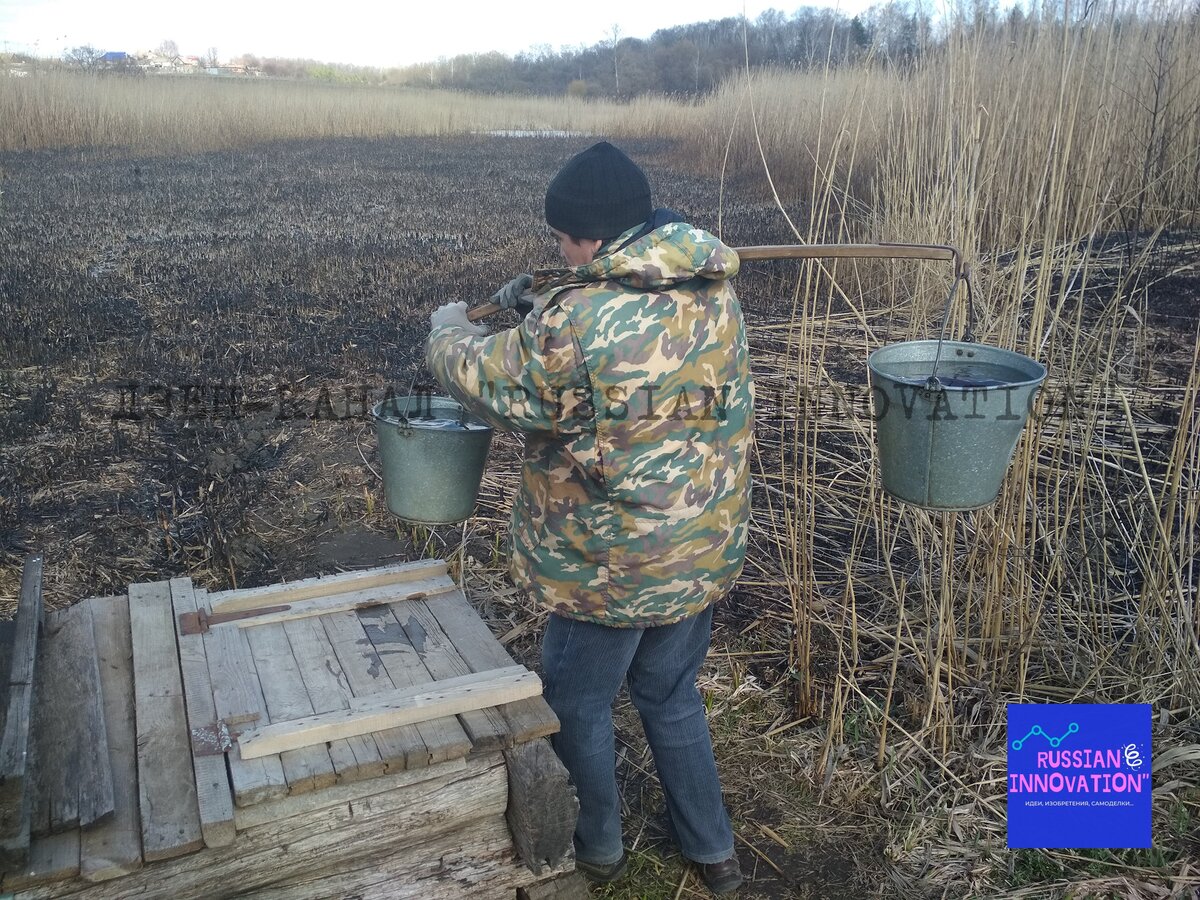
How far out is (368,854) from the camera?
1.92 meters

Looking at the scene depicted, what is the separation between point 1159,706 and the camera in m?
2.84

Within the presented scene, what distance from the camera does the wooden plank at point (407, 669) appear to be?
193 centimetres

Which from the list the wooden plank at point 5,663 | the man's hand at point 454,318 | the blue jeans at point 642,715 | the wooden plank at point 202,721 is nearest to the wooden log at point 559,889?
the blue jeans at point 642,715

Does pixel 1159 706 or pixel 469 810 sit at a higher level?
pixel 469 810

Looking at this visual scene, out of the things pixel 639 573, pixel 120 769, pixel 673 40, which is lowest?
pixel 120 769

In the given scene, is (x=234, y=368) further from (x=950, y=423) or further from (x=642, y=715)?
(x=950, y=423)

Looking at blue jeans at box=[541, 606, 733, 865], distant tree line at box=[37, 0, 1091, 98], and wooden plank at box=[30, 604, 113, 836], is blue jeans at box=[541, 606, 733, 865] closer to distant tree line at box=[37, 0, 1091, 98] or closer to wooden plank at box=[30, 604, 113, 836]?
wooden plank at box=[30, 604, 113, 836]

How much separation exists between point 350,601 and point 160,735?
0.68m

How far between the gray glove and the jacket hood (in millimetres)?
201

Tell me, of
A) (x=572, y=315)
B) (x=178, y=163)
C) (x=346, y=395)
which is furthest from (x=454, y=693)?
(x=178, y=163)

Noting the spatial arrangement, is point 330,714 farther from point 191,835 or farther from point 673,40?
point 673,40

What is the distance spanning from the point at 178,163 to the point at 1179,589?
40.6 ft

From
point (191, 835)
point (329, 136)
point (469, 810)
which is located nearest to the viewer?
point (191, 835)

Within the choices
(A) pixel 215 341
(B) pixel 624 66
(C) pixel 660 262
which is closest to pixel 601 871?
(C) pixel 660 262
